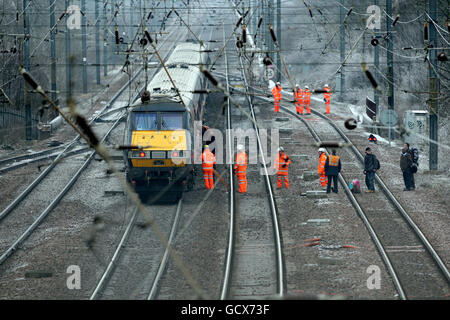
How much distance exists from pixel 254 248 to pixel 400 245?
3.52 metres

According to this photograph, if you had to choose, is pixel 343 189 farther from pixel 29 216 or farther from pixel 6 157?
pixel 6 157

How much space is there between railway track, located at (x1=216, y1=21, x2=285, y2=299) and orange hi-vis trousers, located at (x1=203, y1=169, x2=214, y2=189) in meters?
1.09

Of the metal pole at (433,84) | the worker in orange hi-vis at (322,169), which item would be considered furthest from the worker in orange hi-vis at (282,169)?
the metal pole at (433,84)

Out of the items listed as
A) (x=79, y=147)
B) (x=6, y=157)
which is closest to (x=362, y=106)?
(x=79, y=147)

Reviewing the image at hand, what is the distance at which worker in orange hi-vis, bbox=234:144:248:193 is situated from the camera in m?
21.8

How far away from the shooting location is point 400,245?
17.2 metres

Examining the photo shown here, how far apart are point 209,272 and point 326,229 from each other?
4199 millimetres

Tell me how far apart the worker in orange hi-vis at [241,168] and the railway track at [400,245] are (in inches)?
126

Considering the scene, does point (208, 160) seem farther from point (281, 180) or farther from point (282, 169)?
point (281, 180)

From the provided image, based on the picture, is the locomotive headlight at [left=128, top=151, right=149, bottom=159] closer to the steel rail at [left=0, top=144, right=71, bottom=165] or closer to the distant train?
the distant train

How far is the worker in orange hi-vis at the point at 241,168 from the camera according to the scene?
2180 centimetres

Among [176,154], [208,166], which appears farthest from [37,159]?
[176,154]

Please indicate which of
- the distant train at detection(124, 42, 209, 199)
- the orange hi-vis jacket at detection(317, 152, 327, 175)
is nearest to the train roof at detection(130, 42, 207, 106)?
the distant train at detection(124, 42, 209, 199)

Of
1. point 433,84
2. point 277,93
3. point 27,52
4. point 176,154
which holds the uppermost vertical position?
point 27,52
